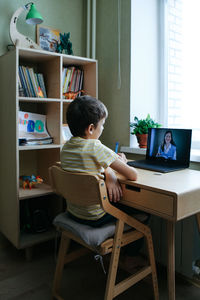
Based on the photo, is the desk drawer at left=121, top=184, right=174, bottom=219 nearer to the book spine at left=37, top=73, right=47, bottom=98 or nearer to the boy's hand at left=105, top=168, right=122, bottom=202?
the boy's hand at left=105, top=168, right=122, bottom=202

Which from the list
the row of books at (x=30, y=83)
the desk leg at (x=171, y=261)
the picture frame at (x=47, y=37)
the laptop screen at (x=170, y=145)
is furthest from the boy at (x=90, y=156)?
the picture frame at (x=47, y=37)

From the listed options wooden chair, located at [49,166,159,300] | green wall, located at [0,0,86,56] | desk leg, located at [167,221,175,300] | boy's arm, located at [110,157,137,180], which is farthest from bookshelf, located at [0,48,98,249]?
desk leg, located at [167,221,175,300]

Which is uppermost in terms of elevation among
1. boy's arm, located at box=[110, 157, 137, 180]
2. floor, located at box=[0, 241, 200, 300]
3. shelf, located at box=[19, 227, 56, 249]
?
boy's arm, located at box=[110, 157, 137, 180]

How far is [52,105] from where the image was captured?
7.09ft

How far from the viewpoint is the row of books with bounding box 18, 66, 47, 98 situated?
1.99 m

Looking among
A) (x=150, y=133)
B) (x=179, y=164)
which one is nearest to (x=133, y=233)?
(x=179, y=164)

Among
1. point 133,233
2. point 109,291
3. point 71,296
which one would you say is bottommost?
point 71,296

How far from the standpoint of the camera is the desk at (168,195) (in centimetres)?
113

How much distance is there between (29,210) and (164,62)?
165cm

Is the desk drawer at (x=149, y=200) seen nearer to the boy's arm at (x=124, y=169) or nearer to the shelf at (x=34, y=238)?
the boy's arm at (x=124, y=169)

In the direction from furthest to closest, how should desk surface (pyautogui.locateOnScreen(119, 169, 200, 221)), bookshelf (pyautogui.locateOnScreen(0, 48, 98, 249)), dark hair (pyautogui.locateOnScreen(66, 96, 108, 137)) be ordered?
bookshelf (pyautogui.locateOnScreen(0, 48, 98, 249))
dark hair (pyautogui.locateOnScreen(66, 96, 108, 137))
desk surface (pyautogui.locateOnScreen(119, 169, 200, 221))

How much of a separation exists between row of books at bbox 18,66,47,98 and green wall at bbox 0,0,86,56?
30cm

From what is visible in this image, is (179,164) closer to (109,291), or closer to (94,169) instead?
(94,169)

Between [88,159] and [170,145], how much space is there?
2.05 feet
